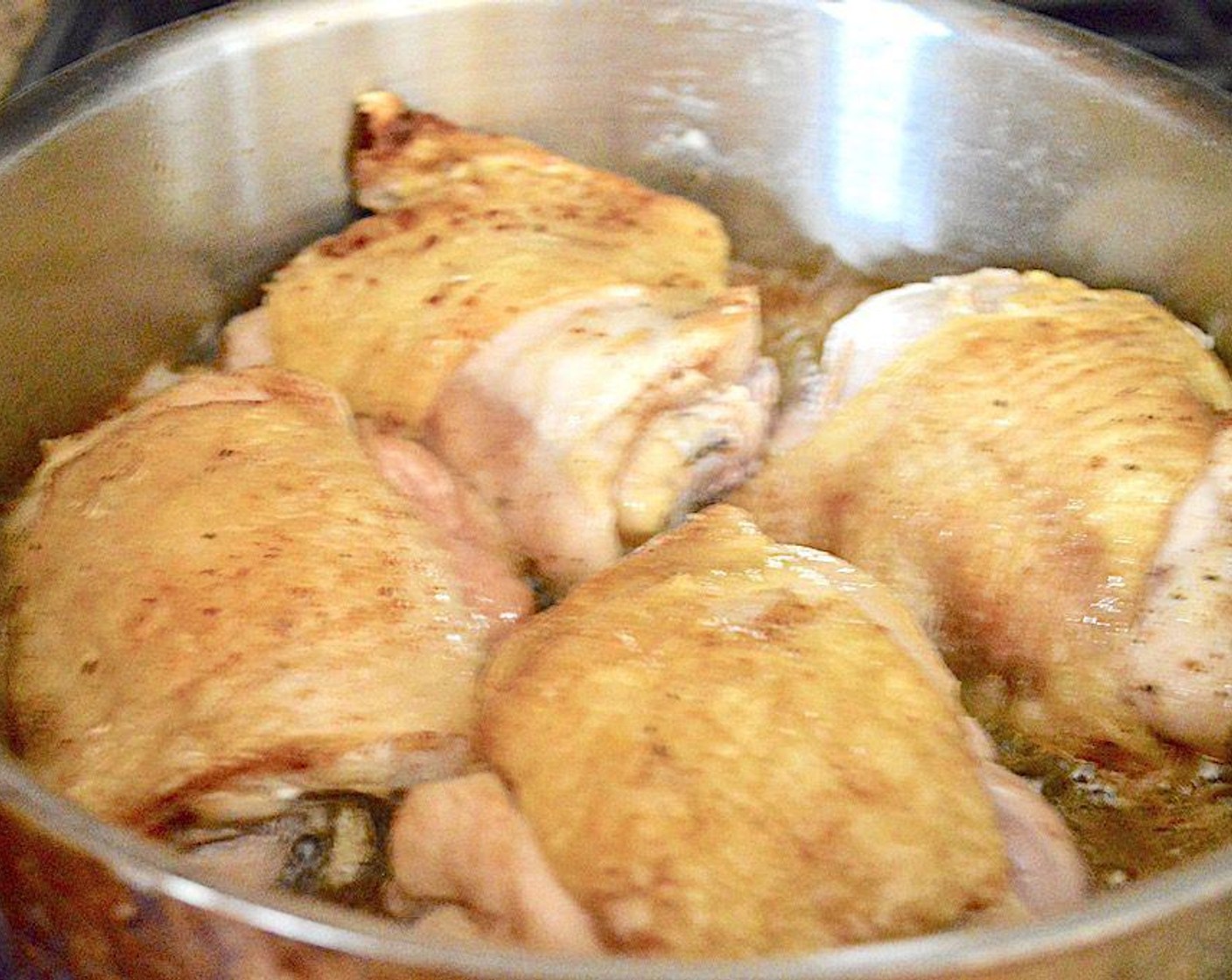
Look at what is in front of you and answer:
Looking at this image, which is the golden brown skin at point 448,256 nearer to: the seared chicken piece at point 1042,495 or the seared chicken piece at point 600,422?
the seared chicken piece at point 600,422

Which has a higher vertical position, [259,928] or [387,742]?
[259,928]

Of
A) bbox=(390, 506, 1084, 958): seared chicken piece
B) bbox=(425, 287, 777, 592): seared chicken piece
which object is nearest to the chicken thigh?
bbox=(425, 287, 777, 592): seared chicken piece

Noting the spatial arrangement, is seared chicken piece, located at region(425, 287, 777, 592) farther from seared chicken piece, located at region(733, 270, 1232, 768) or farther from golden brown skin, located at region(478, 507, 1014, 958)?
golden brown skin, located at region(478, 507, 1014, 958)

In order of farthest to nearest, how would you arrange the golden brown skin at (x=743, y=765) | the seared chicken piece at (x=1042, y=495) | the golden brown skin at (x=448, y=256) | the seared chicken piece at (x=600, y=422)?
the golden brown skin at (x=448, y=256) < the seared chicken piece at (x=600, y=422) < the seared chicken piece at (x=1042, y=495) < the golden brown skin at (x=743, y=765)

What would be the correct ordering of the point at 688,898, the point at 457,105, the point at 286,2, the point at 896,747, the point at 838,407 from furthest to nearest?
the point at 457,105, the point at 286,2, the point at 838,407, the point at 896,747, the point at 688,898

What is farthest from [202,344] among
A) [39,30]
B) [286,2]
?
[39,30]

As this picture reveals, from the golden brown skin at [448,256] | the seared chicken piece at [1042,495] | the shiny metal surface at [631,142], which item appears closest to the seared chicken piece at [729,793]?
the seared chicken piece at [1042,495]

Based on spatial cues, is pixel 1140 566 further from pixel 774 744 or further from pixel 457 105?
pixel 457 105

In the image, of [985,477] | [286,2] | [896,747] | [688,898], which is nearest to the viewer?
[688,898]
